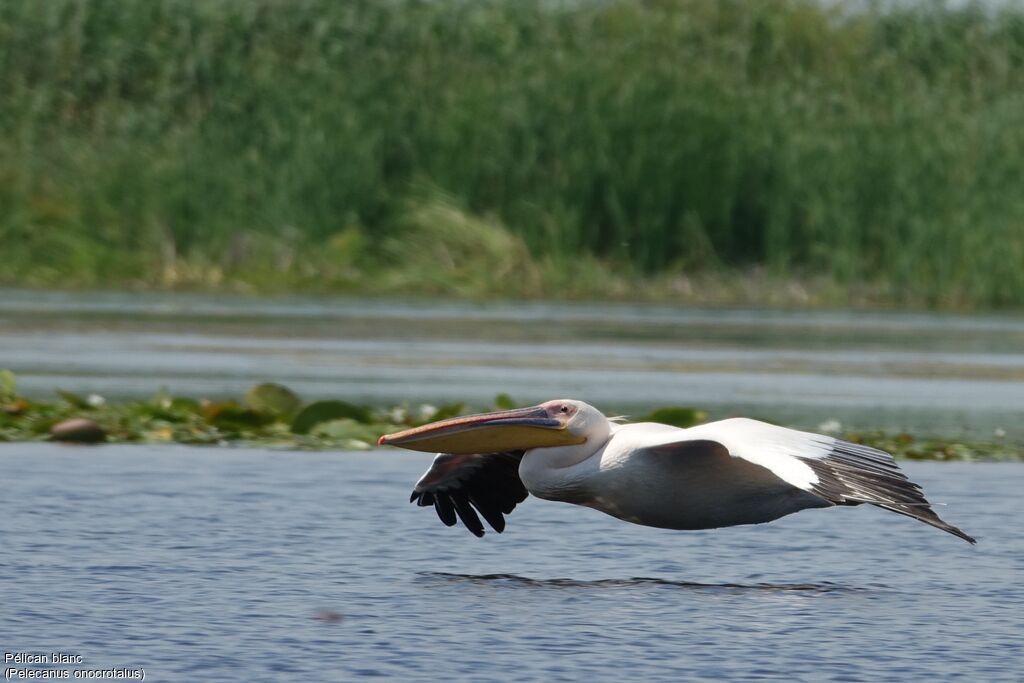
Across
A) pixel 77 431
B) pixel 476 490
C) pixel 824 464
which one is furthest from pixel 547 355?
pixel 824 464

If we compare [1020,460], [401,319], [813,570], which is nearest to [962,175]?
[401,319]

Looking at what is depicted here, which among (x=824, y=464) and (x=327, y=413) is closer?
(x=824, y=464)

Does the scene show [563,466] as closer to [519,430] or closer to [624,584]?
[519,430]

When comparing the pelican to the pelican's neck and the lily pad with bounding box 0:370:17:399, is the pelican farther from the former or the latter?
the lily pad with bounding box 0:370:17:399

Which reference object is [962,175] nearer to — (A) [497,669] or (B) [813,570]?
(B) [813,570]

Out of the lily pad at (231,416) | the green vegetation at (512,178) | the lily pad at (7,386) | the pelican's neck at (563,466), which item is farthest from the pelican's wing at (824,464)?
the green vegetation at (512,178)

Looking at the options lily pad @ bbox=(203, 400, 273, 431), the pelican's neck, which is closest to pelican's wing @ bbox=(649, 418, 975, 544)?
the pelican's neck

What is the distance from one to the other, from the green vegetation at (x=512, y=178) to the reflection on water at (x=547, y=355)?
698 millimetres

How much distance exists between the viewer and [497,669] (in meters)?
5.30

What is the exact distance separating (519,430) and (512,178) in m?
14.3

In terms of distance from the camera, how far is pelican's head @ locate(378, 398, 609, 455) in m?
5.98

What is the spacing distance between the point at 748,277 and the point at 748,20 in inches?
196

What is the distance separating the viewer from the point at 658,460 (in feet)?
19.3

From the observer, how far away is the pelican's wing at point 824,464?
5387 millimetres
